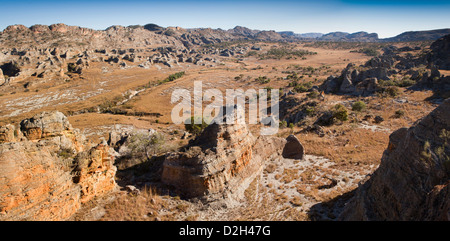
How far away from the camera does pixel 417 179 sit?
8031mm

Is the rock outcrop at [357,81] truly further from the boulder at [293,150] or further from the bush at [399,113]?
the boulder at [293,150]

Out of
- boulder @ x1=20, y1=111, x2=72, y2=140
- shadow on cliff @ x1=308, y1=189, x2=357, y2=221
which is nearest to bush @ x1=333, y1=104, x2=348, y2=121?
shadow on cliff @ x1=308, y1=189, x2=357, y2=221

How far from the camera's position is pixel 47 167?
1057 cm

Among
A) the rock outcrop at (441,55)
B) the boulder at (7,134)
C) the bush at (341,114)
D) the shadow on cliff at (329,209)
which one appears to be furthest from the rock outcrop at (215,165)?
the rock outcrop at (441,55)

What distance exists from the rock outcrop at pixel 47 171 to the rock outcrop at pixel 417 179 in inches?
579

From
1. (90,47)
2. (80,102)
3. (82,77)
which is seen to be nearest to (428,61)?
(80,102)

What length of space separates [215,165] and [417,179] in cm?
1029

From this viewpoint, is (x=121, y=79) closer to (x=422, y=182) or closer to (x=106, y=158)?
(x=106, y=158)

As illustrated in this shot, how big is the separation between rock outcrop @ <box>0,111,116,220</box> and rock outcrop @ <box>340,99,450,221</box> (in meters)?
14.7

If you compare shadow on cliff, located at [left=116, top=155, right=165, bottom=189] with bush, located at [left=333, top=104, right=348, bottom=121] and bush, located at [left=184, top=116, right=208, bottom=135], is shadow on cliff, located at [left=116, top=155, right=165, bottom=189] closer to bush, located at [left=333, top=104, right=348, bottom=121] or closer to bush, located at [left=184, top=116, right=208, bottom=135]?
bush, located at [left=184, top=116, right=208, bottom=135]

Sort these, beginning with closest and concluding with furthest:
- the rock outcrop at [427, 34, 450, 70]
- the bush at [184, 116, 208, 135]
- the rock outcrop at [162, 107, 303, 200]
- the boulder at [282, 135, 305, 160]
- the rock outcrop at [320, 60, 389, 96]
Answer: the rock outcrop at [162, 107, 303, 200] → the boulder at [282, 135, 305, 160] → the bush at [184, 116, 208, 135] → the rock outcrop at [320, 60, 389, 96] → the rock outcrop at [427, 34, 450, 70]

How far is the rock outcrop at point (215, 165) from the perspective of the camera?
567 inches

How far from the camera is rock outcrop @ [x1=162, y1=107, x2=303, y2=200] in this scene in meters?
14.4
